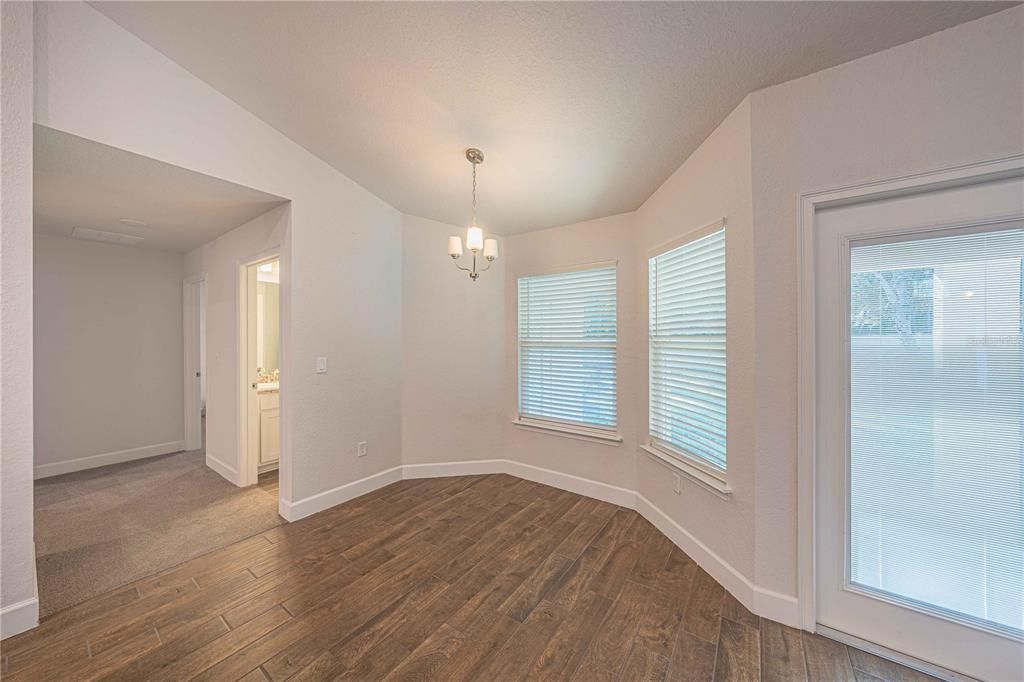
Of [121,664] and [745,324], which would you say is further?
[745,324]

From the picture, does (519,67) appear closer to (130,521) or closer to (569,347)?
(569,347)

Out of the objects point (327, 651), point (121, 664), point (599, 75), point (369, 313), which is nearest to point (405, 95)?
point (599, 75)

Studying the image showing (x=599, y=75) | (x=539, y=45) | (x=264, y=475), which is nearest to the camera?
(x=539, y=45)

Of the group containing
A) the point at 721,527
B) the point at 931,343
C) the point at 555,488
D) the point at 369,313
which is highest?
the point at 369,313

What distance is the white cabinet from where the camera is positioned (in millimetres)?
3945

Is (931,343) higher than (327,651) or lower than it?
higher

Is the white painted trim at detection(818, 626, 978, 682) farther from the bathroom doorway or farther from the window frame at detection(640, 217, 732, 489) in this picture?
the bathroom doorway

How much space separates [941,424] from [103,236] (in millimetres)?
6887

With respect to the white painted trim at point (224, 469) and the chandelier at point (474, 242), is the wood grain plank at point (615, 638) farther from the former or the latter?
the white painted trim at point (224, 469)

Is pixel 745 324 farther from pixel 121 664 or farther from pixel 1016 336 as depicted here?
pixel 121 664

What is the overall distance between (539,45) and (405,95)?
0.90 m

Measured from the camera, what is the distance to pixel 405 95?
2.25m

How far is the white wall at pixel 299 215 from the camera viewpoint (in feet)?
6.36

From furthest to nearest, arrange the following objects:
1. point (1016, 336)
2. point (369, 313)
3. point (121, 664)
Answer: point (369, 313)
point (121, 664)
point (1016, 336)
